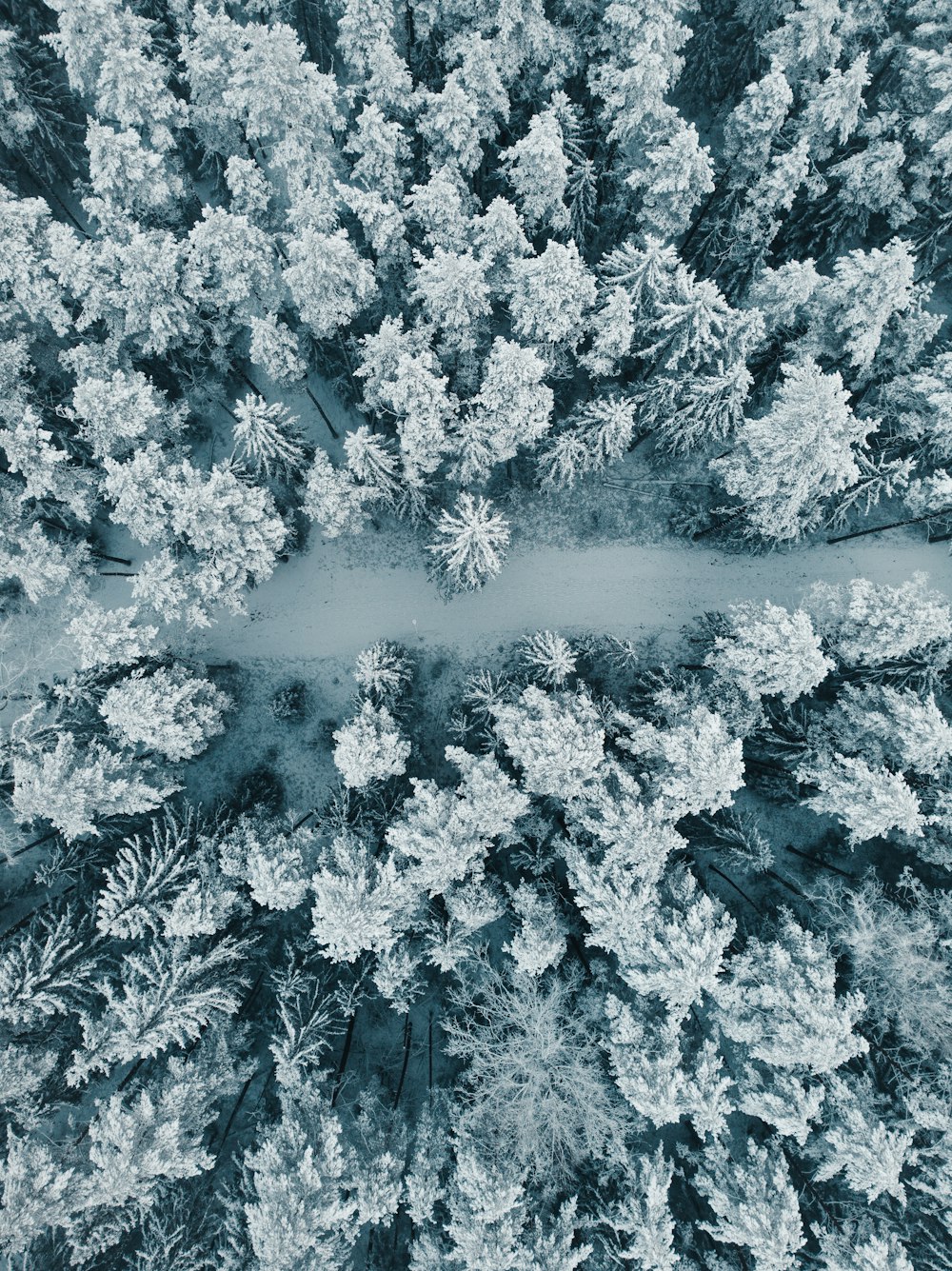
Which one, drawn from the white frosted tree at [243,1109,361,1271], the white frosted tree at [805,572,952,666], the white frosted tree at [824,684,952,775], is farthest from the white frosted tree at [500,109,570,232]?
the white frosted tree at [243,1109,361,1271]

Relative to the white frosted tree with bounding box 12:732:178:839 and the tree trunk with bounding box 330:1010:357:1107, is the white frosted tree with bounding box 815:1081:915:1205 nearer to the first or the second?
the tree trunk with bounding box 330:1010:357:1107

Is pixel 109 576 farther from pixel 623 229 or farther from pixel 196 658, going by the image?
pixel 623 229

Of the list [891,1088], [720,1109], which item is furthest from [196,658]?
[891,1088]

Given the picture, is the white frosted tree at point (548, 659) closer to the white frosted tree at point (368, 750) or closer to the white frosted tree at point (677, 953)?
the white frosted tree at point (368, 750)

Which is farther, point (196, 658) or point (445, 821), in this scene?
point (196, 658)

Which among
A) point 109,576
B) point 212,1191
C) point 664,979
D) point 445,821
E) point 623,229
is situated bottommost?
point 212,1191

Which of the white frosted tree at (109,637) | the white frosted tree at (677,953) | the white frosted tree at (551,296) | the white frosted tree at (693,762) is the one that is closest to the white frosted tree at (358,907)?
the white frosted tree at (677,953)

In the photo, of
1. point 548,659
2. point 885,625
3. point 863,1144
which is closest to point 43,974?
point 548,659
